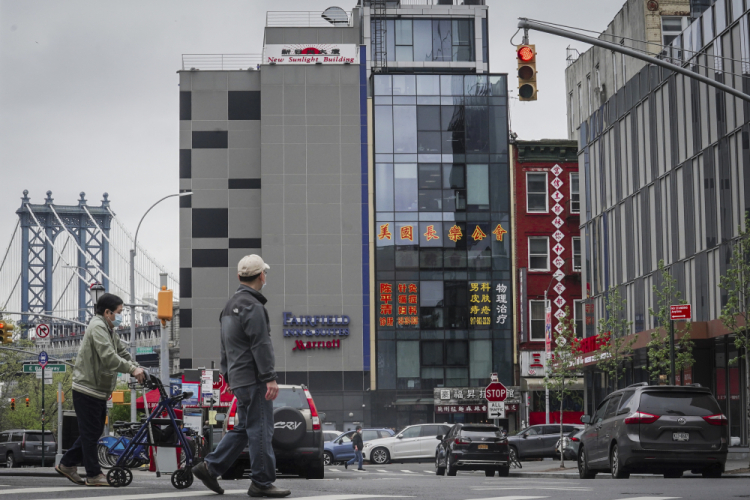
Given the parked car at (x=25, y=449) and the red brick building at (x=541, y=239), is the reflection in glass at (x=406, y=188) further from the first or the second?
the parked car at (x=25, y=449)

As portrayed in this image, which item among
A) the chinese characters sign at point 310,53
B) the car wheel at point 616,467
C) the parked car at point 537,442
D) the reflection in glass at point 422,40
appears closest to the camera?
the car wheel at point 616,467

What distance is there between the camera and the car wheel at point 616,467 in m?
17.5

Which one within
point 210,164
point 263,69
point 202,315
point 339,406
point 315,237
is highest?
point 263,69

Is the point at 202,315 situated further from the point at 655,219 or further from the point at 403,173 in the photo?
the point at 655,219

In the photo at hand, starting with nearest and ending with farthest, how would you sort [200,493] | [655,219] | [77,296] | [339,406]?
[200,493]
[655,219]
[339,406]
[77,296]

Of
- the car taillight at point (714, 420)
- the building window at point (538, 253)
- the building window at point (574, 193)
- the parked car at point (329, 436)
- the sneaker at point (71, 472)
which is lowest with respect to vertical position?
the parked car at point (329, 436)

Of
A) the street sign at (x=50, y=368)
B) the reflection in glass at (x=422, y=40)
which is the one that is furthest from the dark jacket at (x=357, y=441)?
the reflection in glass at (x=422, y=40)

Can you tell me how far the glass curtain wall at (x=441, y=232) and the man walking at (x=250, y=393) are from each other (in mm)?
51629

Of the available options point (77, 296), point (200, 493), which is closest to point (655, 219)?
point (200, 493)

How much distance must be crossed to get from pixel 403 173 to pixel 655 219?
22.7 metres

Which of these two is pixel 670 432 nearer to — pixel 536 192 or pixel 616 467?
pixel 616 467

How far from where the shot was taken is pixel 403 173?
199 ft

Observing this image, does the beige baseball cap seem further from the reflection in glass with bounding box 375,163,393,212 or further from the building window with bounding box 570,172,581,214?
the building window with bounding box 570,172,581,214

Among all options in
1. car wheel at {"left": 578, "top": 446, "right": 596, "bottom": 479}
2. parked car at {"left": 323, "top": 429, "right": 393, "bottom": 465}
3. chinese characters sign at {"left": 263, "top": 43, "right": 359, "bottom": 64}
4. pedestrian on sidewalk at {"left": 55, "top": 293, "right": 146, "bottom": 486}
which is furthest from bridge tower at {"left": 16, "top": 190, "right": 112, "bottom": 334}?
pedestrian on sidewalk at {"left": 55, "top": 293, "right": 146, "bottom": 486}
